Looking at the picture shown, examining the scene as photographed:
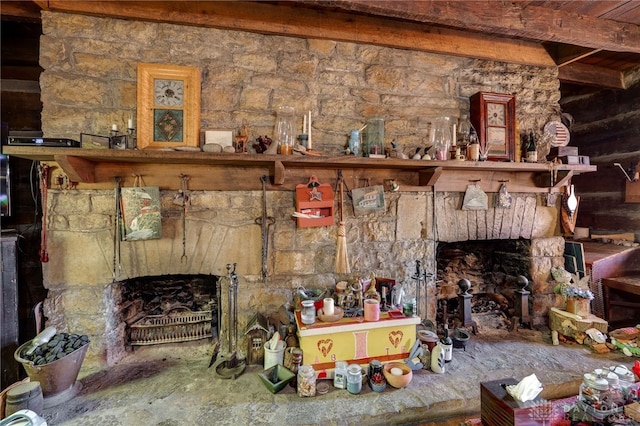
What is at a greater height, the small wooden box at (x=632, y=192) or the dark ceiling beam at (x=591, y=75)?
the dark ceiling beam at (x=591, y=75)

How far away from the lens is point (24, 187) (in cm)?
219

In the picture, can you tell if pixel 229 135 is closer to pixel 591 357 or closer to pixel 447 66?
pixel 447 66

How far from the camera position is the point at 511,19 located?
173 centimetres

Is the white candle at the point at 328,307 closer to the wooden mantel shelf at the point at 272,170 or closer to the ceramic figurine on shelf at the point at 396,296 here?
the ceramic figurine on shelf at the point at 396,296

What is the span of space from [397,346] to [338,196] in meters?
1.02

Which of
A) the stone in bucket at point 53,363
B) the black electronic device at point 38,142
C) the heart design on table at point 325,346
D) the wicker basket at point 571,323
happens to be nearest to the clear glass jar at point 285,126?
the black electronic device at point 38,142

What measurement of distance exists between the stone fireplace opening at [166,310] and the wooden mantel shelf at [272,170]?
707 mm

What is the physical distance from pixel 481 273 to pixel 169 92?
290 centimetres

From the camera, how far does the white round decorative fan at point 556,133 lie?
7.32 feet

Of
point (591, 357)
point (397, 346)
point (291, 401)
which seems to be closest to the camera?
point (291, 401)

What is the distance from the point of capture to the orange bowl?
1550 millimetres

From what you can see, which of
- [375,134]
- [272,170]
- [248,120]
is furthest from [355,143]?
[248,120]

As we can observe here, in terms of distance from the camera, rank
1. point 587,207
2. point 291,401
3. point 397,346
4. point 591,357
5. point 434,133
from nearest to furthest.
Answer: point 291,401 → point 397,346 → point 591,357 → point 434,133 → point 587,207

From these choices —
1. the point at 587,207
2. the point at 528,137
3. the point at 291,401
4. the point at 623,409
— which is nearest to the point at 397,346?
the point at 291,401
